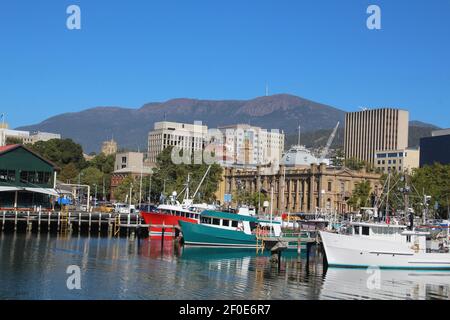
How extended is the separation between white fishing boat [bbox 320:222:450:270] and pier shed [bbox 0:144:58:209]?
55.5 meters

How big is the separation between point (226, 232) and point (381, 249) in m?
23.3

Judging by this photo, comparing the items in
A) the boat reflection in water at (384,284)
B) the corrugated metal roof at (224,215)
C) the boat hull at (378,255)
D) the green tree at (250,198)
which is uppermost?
the green tree at (250,198)

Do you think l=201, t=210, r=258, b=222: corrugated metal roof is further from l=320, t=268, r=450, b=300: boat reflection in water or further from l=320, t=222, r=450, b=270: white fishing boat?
l=320, t=268, r=450, b=300: boat reflection in water

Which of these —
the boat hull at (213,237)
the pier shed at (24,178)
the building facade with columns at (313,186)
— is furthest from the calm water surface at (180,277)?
the building facade with columns at (313,186)

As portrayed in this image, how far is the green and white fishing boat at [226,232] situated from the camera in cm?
8050

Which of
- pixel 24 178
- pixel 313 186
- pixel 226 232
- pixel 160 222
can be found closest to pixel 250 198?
pixel 313 186

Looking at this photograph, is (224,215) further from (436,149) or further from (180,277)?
(436,149)

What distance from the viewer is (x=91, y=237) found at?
85750 millimetres

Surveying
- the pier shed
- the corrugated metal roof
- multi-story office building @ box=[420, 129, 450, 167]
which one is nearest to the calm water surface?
the corrugated metal roof

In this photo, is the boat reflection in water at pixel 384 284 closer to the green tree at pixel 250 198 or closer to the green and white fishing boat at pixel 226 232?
the green and white fishing boat at pixel 226 232

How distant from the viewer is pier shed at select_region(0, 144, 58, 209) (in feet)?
332

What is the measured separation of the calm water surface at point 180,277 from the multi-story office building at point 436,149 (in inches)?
4986
